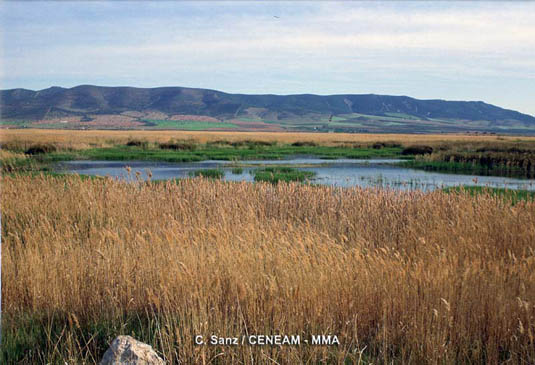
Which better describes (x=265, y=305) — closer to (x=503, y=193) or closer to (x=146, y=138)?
(x=503, y=193)

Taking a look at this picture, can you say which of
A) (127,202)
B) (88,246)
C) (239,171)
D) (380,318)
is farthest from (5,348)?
(239,171)

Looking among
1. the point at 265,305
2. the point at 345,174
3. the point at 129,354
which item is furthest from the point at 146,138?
the point at 129,354

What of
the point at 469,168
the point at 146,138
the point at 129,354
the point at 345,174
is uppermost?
the point at 129,354

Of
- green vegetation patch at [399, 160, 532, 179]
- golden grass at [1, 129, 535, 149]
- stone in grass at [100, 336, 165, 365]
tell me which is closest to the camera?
stone in grass at [100, 336, 165, 365]

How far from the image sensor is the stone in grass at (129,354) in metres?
4.20

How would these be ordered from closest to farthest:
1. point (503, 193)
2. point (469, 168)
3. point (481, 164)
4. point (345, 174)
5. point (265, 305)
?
point (265, 305) → point (503, 193) → point (345, 174) → point (469, 168) → point (481, 164)

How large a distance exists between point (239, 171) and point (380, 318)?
84.4ft

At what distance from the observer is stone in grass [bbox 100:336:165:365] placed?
4203mm

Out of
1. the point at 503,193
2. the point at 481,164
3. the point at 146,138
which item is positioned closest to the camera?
the point at 503,193

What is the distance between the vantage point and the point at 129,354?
13.9 feet

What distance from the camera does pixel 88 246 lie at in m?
8.00

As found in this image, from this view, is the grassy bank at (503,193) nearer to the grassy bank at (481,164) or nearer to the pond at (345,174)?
the pond at (345,174)

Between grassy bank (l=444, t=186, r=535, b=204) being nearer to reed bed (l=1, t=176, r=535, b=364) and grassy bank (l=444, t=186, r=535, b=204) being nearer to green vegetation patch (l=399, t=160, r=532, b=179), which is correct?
reed bed (l=1, t=176, r=535, b=364)

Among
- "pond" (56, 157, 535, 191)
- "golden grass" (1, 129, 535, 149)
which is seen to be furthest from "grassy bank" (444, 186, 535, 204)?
"golden grass" (1, 129, 535, 149)
